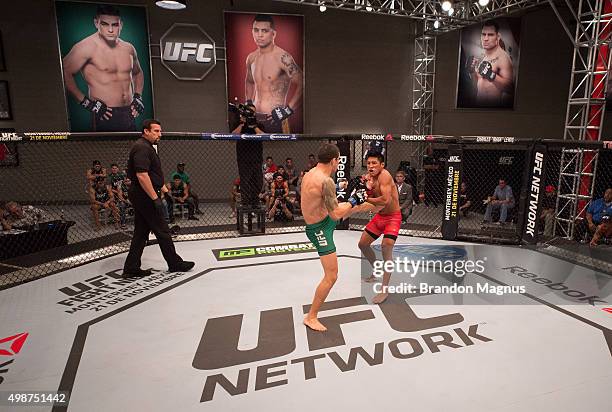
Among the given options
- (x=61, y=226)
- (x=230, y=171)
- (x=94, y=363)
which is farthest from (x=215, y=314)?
(x=230, y=171)

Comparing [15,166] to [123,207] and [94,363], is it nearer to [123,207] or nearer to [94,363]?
[123,207]

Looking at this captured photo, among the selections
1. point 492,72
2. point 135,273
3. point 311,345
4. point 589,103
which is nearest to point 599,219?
point 589,103

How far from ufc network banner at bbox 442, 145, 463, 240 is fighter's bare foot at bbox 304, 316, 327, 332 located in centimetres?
377

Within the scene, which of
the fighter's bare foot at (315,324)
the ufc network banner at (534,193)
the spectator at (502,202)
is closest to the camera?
the fighter's bare foot at (315,324)

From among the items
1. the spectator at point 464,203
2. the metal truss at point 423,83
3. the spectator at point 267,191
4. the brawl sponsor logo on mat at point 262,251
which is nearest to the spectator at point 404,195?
the brawl sponsor logo on mat at point 262,251

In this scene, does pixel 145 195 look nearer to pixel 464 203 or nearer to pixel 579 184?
pixel 579 184

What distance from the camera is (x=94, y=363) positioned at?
9.62 ft

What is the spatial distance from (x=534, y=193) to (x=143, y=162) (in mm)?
5377

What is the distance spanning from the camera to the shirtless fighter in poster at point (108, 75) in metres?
9.32

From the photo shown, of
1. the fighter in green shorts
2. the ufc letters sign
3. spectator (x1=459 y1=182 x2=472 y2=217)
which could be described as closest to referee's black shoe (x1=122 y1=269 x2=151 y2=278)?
the fighter in green shorts

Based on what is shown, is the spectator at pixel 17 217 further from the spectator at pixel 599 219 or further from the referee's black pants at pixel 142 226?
the spectator at pixel 599 219

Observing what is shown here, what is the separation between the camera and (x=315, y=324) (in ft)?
11.2

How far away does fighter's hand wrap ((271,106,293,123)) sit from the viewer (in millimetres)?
10477

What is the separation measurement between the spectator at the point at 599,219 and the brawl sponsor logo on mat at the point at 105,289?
6.27m
